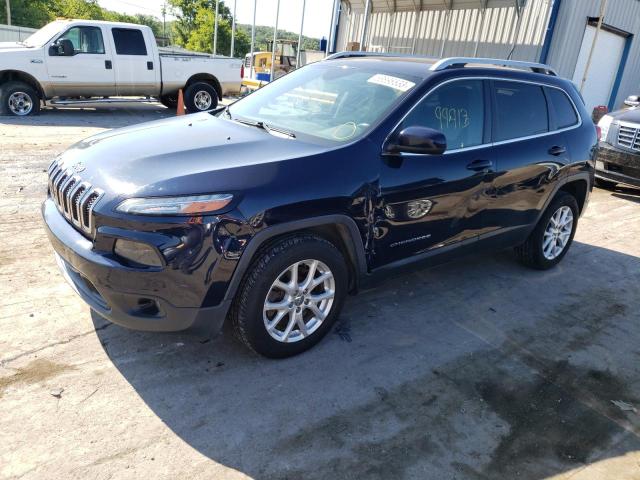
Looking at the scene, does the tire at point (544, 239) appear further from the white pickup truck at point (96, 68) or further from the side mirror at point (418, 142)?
the white pickup truck at point (96, 68)

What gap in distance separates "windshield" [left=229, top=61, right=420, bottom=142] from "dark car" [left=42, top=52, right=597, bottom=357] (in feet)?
0.05

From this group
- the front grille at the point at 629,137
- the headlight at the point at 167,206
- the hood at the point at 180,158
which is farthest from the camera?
the front grille at the point at 629,137

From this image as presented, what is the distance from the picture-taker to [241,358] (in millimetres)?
3234

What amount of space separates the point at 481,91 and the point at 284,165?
1896mm

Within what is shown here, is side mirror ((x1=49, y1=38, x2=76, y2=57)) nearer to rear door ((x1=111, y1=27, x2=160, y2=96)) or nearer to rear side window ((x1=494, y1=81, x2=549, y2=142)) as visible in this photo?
rear door ((x1=111, y1=27, x2=160, y2=96))

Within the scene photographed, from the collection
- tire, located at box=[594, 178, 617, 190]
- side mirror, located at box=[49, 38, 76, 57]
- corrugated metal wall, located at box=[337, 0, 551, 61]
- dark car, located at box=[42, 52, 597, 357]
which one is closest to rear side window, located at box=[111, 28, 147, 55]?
side mirror, located at box=[49, 38, 76, 57]

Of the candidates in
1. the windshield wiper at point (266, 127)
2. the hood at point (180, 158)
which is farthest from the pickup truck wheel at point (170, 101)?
the hood at point (180, 158)

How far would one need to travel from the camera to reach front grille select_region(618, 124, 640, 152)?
8.23 metres

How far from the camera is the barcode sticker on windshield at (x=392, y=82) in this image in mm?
3564

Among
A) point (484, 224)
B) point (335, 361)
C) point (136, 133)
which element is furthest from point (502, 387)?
point (136, 133)

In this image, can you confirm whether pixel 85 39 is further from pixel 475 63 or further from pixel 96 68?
pixel 475 63

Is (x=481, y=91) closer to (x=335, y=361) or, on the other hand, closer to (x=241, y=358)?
(x=335, y=361)

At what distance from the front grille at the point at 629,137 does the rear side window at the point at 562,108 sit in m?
4.16

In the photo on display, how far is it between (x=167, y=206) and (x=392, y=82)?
1.89m
